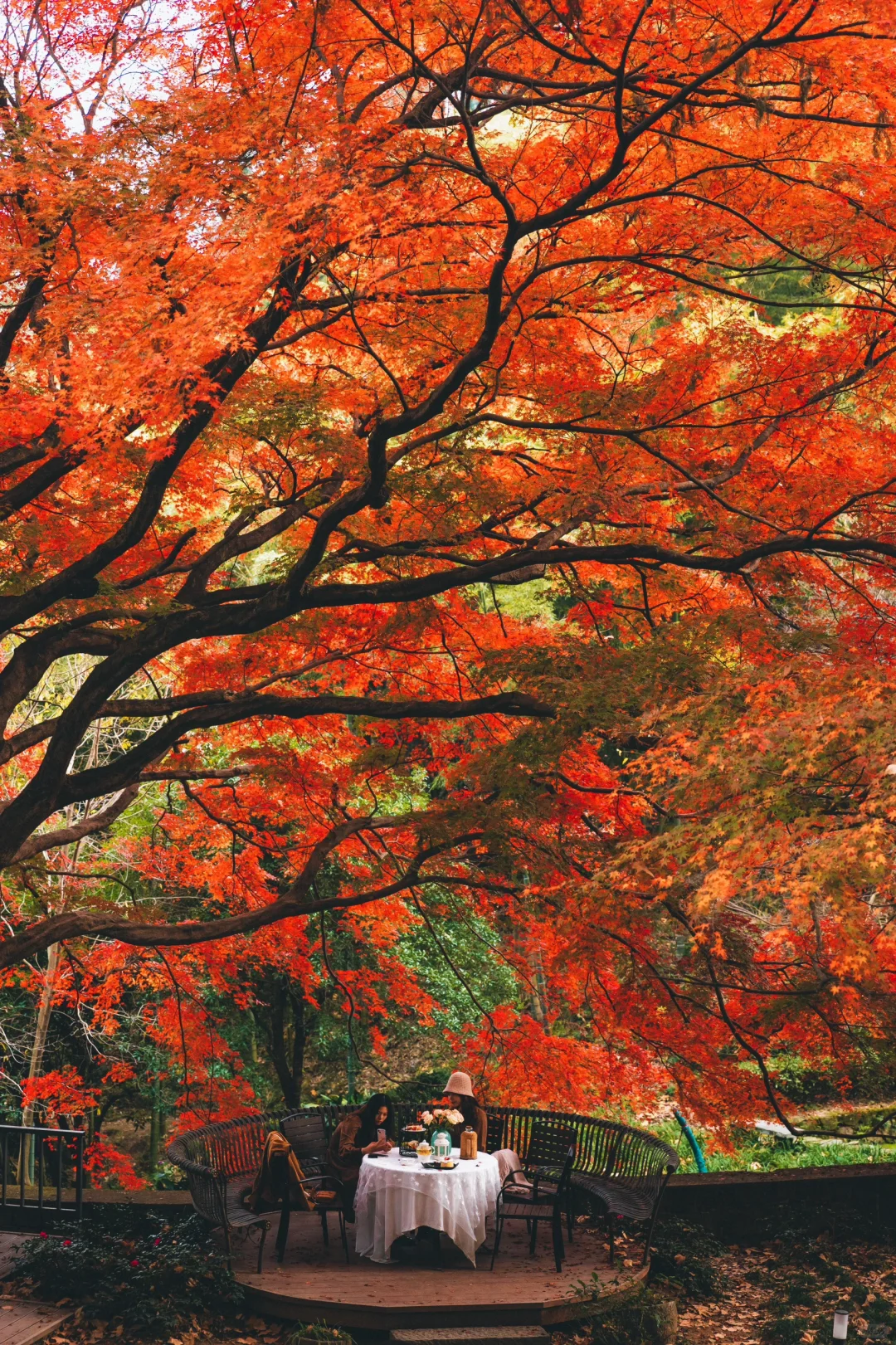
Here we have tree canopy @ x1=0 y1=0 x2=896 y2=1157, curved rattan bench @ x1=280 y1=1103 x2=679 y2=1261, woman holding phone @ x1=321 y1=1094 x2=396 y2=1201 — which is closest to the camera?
tree canopy @ x1=0 y1=0 x2=896 y2=1157

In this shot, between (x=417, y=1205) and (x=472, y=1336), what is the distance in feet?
4.05

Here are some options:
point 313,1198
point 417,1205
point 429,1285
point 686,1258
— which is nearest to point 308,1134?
point 313,1198

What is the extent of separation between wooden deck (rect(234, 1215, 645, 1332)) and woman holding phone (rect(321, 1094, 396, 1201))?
453 mm

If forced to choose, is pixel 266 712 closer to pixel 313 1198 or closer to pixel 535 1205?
pixel 313 1198

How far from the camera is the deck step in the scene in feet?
20.8

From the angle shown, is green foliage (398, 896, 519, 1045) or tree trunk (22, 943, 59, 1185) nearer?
tree trunk (22, 943, 59, 1185)

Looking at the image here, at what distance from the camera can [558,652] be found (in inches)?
287

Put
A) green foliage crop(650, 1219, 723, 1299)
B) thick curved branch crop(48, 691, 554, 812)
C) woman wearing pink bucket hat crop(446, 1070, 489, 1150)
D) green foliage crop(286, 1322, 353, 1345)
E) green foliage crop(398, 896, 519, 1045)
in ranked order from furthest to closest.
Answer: green foliage crop(398, 896, 519, 1045) → woman wearing pink bucket hat crop(446, 1070, 489, 1150) → green foliage crop(650, 1219, 723, 1299) → thick curved branch crop(48, 691, 554, 812) → green foliage crop(286, 1322, 353, 1345)

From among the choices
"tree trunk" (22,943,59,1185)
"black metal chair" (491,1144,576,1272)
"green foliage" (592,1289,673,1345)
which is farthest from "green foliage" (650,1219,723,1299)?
"tree trunk" (22,943,59,1185)

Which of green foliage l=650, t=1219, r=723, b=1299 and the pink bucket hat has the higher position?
the pink bucket hat

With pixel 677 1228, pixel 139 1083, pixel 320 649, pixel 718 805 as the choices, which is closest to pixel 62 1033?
pixel 139 1083

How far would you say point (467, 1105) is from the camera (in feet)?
29.0

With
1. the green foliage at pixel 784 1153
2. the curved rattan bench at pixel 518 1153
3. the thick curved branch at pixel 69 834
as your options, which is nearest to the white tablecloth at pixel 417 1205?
the curved rattan bench at pixel 518 1153

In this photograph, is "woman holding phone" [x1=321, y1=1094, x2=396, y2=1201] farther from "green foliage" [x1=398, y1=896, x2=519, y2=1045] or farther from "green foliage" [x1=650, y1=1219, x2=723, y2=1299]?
"green foliage" [x1=398, y1=896, x2=519, y2=1045]
